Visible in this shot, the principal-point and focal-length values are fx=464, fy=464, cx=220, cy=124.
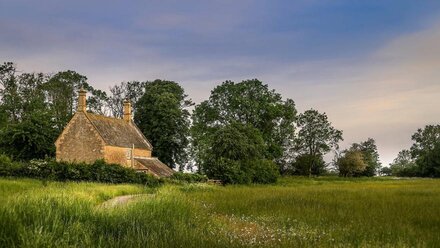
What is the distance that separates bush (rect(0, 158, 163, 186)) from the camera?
118 ft

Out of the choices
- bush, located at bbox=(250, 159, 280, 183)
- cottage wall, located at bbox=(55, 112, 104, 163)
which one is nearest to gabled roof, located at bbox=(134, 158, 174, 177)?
cottage wall, located at bbox=(55, 112, 104, 163)

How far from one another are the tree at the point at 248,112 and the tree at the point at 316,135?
15.7 metres

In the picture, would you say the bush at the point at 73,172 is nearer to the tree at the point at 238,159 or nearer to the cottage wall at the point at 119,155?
the cottage wall at the point at 119,155

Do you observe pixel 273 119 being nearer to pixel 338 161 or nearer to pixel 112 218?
pixel 338 161

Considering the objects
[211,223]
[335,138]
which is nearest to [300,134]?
[335,138]

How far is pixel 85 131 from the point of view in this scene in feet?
159

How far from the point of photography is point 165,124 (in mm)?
67188

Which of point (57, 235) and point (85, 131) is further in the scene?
point (85, 131)

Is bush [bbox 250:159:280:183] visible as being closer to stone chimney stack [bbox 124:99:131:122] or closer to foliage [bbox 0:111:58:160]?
stone chimney stack [bbox 124:99:131:122]

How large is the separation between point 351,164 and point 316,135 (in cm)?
911

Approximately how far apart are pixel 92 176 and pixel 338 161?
65227mm

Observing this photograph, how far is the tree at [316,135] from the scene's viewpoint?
87.5 metres

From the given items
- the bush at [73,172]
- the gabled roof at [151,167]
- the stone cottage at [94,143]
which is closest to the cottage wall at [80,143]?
the stone cottage at [94,143]

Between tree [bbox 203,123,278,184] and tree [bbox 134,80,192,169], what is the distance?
9.50 meters
